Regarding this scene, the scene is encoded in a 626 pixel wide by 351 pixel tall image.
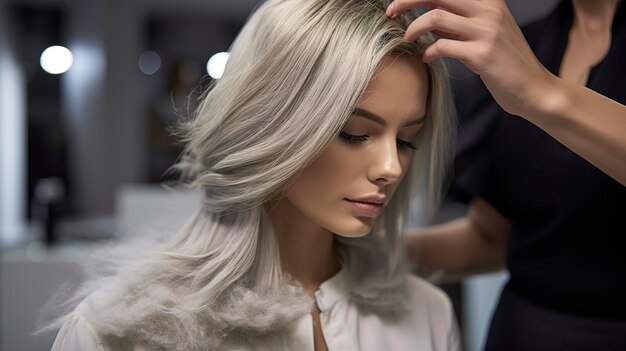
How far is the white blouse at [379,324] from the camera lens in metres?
1.13

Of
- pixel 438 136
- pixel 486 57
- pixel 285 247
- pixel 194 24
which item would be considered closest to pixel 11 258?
pixel 285 247

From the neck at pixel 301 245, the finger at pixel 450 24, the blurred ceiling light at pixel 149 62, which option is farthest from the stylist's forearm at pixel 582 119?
the blurred ceiling light at pixel 149 62

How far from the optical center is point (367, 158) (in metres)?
1.01

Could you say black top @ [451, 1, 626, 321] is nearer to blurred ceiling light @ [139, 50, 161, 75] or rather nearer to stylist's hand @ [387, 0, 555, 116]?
stylist's hand @ [387, 0, 555, 116]

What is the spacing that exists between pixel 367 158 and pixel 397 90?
0.11 m

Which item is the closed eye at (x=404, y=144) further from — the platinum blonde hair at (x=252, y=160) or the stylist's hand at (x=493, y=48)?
the stylist's hand at (x=493, y=48)

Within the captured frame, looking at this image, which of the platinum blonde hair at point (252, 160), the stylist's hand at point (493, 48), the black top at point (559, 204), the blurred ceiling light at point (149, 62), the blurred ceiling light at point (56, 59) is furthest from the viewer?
the blurred ceiling light at point (149, 62)

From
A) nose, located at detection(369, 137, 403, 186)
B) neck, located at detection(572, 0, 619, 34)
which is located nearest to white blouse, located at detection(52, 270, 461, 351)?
nose, located at detection(369, 137, 403, 186)

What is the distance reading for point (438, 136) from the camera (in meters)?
1.15

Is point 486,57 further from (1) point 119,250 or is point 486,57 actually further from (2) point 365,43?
(1) point 119,250

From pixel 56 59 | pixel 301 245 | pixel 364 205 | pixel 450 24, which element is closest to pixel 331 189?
pixel 364 205

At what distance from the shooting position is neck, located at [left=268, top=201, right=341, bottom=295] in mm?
1146

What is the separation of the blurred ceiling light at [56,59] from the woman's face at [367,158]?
14.3ft

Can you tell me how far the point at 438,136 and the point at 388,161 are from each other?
0.18 m
